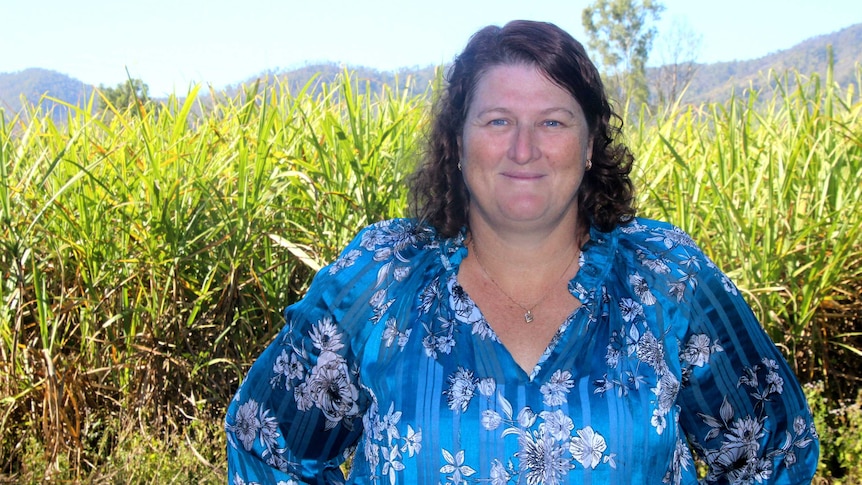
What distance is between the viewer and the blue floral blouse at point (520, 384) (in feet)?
4.50

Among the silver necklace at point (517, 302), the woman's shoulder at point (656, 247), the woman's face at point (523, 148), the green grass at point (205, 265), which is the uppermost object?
the woman's face at point (523, 148)

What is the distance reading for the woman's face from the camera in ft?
4.87

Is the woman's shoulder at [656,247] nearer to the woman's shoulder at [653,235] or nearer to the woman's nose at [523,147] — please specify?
the woman's shoulder at [653,235]

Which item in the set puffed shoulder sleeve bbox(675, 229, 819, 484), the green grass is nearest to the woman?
puffed shoulder sleeve bbox(675, 229, 819, 484)

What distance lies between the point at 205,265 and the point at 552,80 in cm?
209

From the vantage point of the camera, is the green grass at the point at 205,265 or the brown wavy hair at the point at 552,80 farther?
the green grass at the point at 205,265

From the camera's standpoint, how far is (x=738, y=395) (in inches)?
59.6

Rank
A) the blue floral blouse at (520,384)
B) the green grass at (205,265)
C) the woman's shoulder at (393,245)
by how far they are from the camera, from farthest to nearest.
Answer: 1. the green grass at (205,265)
2. the woman's shoulder at (393,245)
3. the blue floral blouse at (520,384)

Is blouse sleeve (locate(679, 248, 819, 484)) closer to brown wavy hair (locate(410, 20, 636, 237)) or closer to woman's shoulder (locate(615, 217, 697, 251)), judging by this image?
woman's shoulder (locate(615, 217, 697, 251))

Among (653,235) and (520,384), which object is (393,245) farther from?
(653,235)

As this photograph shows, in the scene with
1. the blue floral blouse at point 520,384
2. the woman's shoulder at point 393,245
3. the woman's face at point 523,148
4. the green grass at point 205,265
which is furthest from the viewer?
the green grass at point 205,265

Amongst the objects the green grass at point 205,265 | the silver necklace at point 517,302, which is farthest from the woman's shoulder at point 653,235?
the green grass at point 205,265

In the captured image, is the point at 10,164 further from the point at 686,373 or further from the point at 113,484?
the point at 686,373

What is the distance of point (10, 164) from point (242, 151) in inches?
43.6
